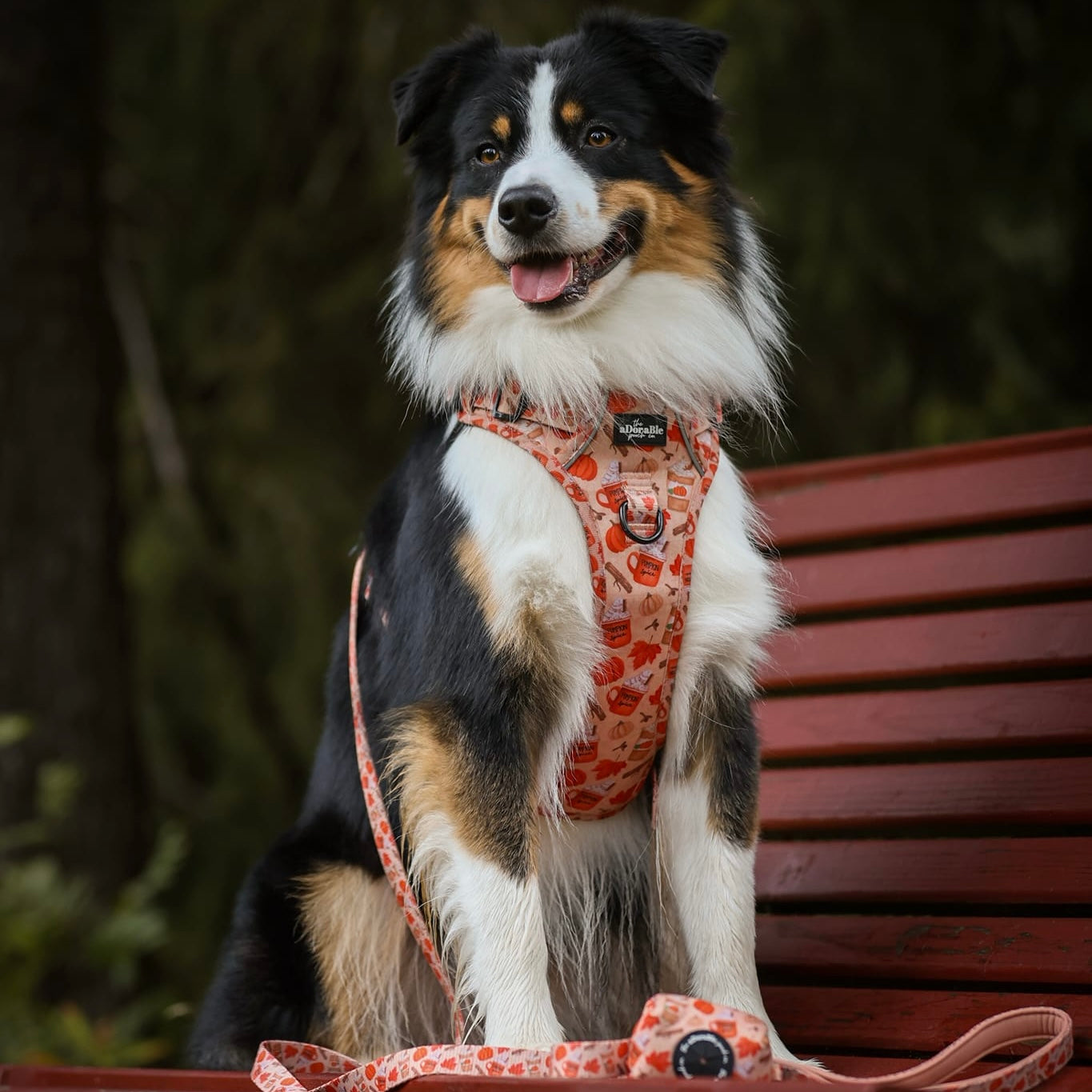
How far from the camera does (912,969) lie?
8.47 ft

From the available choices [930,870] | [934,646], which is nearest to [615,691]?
[930,870]

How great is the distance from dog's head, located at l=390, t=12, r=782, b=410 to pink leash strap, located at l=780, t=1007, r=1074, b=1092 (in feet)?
3.80

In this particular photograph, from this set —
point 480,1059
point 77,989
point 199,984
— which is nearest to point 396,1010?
point 480,1059

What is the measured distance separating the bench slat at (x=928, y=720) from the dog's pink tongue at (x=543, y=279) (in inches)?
37.0

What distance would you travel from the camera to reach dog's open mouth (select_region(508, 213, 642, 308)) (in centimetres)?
244

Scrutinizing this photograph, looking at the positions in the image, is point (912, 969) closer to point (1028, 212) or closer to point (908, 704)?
point (908, 704)

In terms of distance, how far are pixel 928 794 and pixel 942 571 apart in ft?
1.94

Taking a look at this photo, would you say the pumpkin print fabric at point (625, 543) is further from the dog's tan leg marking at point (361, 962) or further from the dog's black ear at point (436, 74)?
the dog's black ear at point (436, 74)

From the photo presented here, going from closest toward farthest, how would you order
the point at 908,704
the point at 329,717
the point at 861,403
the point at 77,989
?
the point at 329,717, the point at 908,704, the point at 77,989, the point at 861,403

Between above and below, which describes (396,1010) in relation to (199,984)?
above

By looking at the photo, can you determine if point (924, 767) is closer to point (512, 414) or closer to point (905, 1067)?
point (905, 1067)

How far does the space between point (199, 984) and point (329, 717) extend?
3294 millimetres

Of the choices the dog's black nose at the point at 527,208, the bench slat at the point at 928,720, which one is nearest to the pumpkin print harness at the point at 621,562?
the dog's black nose at the point at 527,208

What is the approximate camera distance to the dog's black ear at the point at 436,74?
103 inches
